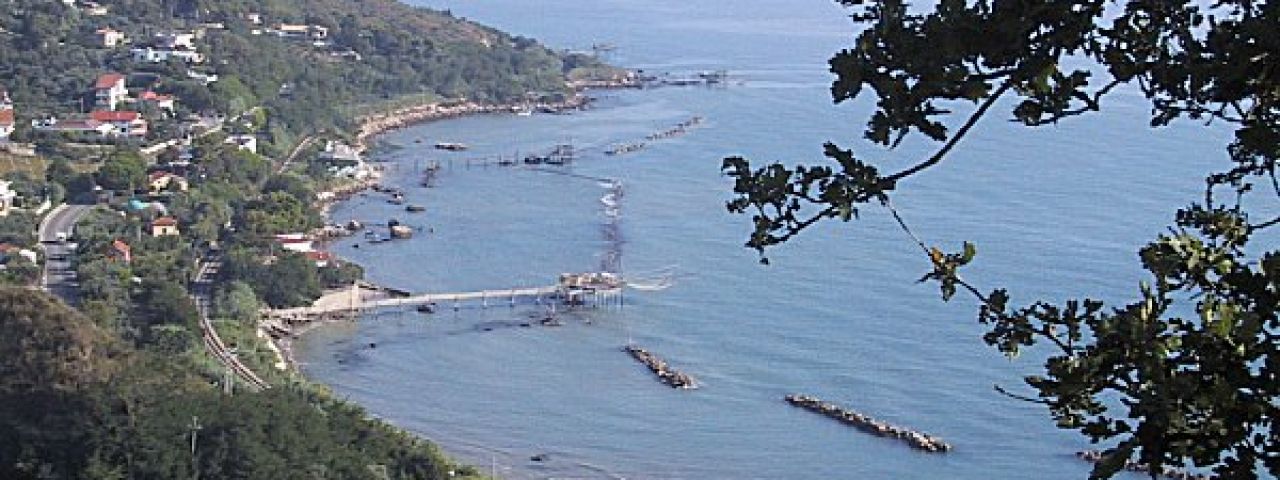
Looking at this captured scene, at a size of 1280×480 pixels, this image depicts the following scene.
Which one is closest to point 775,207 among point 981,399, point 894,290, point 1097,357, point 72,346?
point 1097,357

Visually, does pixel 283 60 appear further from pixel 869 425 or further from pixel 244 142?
pixel 869 425

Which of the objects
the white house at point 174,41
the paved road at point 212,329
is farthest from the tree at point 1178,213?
the white house at point 174,41

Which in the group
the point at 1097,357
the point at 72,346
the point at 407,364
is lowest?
the point at 407,364

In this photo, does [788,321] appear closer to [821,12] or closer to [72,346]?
[72,346]

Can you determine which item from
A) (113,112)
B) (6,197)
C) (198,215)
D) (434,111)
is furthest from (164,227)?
(434,111)

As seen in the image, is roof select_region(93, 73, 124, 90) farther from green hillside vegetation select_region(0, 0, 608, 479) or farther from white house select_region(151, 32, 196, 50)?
white house select_region(151, 32, 196, 50)

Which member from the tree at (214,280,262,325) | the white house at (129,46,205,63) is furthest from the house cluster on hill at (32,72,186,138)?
the tree at (214,280,262,325)

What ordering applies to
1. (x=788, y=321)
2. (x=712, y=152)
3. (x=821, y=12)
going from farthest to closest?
(x=821, y=12) < (x=712, y=152) < (x=788, y=321)
